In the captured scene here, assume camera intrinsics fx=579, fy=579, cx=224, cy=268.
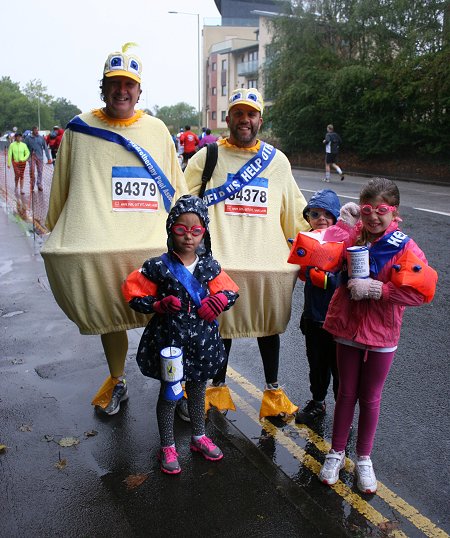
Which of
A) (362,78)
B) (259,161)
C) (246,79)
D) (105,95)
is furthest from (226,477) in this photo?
(246,79)

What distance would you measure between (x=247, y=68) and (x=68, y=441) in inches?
2624

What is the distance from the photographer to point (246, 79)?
67.6 m

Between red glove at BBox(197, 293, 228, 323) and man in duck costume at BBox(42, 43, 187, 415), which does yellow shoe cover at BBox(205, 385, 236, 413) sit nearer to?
man in duck costume at BBox(42, 43, 187, 415)

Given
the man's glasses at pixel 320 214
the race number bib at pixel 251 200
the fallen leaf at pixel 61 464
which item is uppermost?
the race number bib at pixel 251 200

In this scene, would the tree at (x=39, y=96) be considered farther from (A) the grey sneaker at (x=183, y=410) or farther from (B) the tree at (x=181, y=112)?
(A) the grey sneaker at (x=183, y=410)

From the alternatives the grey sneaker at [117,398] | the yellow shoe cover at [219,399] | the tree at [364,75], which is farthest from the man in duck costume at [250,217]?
the tree at [364,75]

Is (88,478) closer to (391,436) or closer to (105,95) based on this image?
(391,436)

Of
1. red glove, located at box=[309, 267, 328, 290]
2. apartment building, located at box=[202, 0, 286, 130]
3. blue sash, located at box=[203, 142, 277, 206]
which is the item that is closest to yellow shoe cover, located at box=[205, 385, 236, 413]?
red glove, located at box=[309, 267, 328, 290]

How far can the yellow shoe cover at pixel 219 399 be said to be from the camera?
413 centimetres

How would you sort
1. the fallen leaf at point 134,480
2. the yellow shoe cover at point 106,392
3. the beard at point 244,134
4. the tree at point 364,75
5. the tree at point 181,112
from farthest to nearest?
the tree at point 181,112 → the tree at point 364,75 → the yellow shoe cover at point 106,392 → the beard at point 244,134 → the fallen leaf at point 134,480

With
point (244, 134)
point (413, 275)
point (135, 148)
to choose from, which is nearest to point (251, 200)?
point (244, 134)

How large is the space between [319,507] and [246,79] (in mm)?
68615

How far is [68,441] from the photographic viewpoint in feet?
12.3

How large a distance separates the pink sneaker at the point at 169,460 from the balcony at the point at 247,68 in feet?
210
